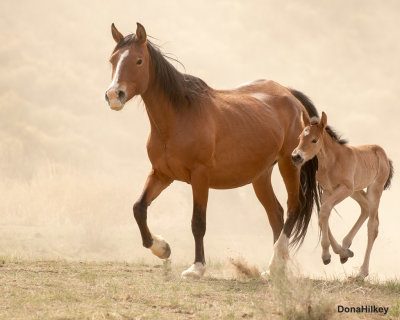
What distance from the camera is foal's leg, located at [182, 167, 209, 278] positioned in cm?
832

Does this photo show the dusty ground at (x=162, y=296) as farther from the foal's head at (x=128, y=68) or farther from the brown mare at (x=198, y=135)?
the foal's head at (x=128, y=68)

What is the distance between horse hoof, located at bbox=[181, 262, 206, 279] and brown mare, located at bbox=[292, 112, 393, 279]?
182 centimetres

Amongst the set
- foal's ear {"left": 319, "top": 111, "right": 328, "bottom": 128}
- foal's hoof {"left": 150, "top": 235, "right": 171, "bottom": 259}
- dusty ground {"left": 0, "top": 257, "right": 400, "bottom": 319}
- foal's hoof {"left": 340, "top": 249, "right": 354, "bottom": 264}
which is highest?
foal's ear {"left": 319, "top": 111, "right": 328, "bottom": 128}

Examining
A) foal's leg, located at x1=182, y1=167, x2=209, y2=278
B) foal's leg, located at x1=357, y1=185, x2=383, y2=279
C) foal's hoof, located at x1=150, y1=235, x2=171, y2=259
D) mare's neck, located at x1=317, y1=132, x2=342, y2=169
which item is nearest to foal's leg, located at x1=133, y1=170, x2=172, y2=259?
foal's hoof, located at x1=150, y1=235, x2=171, y2=259

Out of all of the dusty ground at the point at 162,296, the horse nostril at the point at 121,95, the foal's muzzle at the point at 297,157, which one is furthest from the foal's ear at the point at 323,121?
the horse nostril at the point at 121,95

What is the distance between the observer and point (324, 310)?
20.3 feet

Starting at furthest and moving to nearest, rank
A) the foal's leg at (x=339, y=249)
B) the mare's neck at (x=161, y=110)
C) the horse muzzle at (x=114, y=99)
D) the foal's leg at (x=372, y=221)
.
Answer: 1. the foal's leg at (x=372, y=221)
2. the foal's leg at (x=339, y=249)
3. the mare's neck at (x=161, y=110)
4. the horse muzzle at (x=114, y=99)

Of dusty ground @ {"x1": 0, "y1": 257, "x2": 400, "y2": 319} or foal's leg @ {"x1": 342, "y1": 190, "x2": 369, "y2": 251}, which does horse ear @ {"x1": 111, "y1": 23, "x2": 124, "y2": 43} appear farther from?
foal's leg @ {"x1": 342, "y1": 190, "x2": 369, "y2": 251}

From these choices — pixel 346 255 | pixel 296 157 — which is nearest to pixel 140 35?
pixel 296 157

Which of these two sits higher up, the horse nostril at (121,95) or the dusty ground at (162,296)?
the horse nostril at (121,95)

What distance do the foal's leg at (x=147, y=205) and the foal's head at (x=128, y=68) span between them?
124cm

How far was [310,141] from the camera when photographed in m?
9.03

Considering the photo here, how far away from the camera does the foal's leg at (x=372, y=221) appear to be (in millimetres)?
9535

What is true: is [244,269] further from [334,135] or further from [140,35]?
[140,35]
